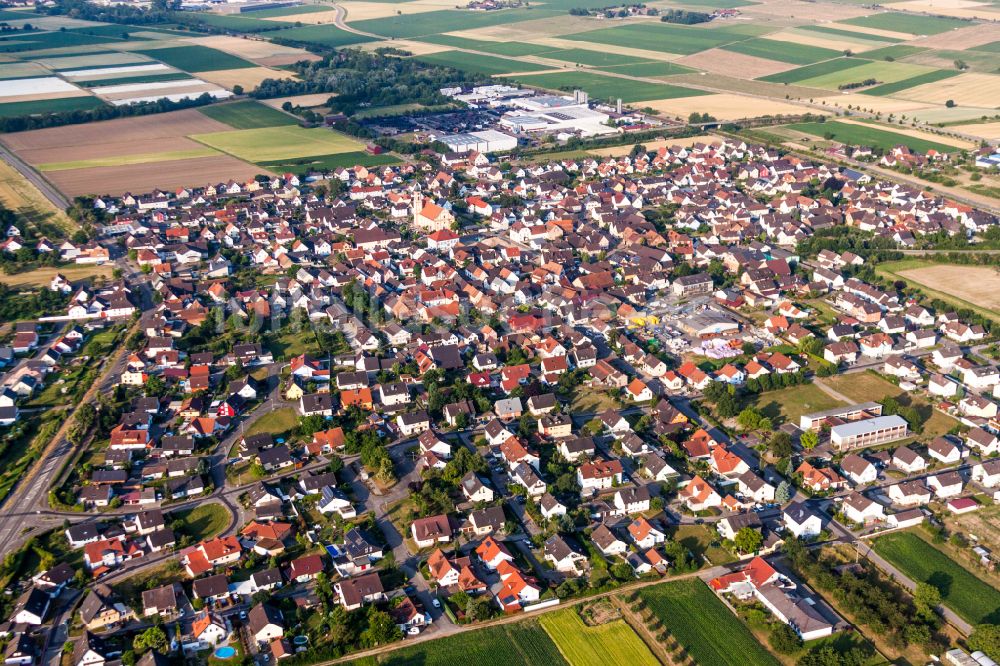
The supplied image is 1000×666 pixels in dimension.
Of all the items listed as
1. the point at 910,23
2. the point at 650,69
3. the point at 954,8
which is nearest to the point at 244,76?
the point at 650,69

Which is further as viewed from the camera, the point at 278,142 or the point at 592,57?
the point at 592,57

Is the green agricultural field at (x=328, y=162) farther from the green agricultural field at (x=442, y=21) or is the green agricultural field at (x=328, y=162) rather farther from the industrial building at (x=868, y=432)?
the green agricultural field at (x=442, y=21)

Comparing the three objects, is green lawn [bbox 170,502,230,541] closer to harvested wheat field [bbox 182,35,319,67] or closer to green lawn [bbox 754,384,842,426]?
green lawn [bbox 754,384,842,426]

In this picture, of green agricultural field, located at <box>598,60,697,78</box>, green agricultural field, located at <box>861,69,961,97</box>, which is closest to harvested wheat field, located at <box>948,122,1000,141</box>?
green agricultural field, located at <box>861,69,961,97</box>

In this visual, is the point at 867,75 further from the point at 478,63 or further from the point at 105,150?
the point at 105,150

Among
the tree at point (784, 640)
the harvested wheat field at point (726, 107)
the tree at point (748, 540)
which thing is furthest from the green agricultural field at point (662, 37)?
the tree at point (784, 640)
